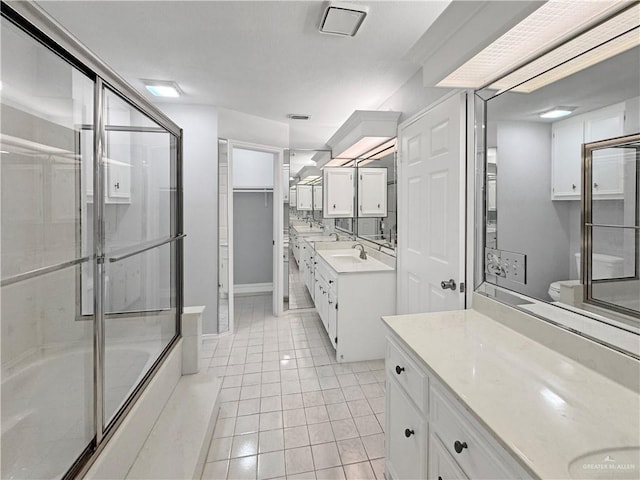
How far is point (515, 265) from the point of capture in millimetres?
1596

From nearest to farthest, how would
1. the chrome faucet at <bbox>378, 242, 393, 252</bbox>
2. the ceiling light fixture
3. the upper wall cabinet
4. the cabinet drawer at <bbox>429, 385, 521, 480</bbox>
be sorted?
the cabinet drawer at <bbox>429, 385, 521, 480</bbox>
the upper wall cabinet
the ceiling light fixture
the chrome faucet at <bbox>378, 242, 393, 252</bbox>

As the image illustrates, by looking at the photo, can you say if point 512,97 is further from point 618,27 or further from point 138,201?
point 138,201

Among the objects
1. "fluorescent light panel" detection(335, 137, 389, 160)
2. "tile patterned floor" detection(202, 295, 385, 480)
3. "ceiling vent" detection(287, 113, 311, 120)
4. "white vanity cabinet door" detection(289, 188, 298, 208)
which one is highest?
"ceiling vent" detection(287, 113, 311, 120)

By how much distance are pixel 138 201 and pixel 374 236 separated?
2414mm

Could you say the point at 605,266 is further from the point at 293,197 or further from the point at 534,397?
the point at 293,197

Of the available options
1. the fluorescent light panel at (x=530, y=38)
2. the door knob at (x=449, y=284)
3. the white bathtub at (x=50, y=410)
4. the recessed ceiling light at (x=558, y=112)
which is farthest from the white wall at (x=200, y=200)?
the recessed ceiling light at (x=558, y=112)

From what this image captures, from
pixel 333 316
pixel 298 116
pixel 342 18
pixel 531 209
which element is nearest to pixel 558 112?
pixel 531 209

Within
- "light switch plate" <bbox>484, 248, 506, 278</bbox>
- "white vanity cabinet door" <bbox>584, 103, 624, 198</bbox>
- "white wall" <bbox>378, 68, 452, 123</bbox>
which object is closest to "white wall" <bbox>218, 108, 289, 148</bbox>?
"white wall" <bbox>378, 68, 452, 123</bbox>

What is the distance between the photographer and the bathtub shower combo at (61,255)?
4.09 feet

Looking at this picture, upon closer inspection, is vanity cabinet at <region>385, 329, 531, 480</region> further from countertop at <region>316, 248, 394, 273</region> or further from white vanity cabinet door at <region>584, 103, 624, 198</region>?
countertop at <region>316, 248, 394, 273</region>

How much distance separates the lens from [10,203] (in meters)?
1.25

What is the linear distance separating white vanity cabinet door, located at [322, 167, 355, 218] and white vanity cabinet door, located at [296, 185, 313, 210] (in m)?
0.33

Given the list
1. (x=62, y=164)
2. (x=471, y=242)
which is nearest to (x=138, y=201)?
(x=62, y=164)

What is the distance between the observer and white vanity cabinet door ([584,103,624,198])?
3.51ft
